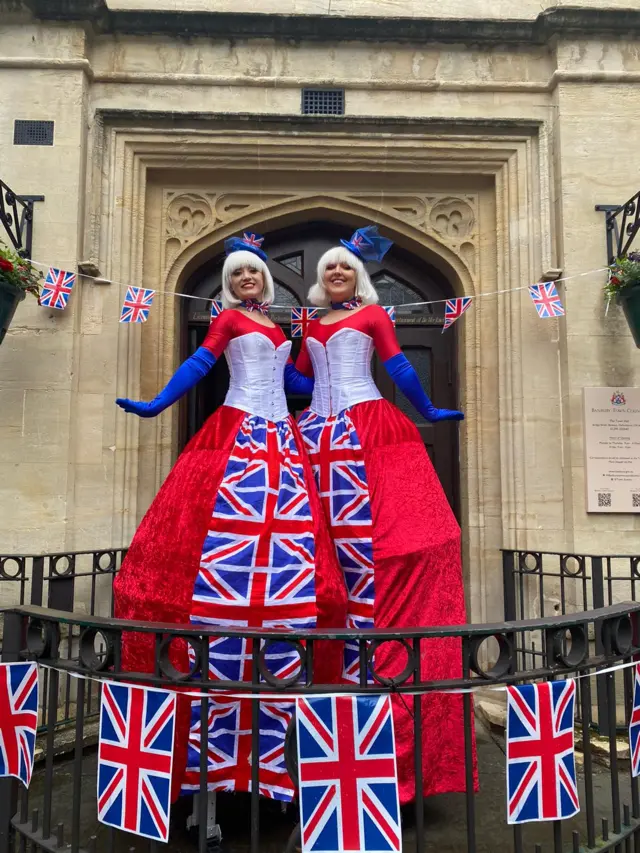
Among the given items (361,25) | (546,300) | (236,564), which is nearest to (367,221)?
(361,25)

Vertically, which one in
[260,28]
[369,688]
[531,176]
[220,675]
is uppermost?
[260,28]

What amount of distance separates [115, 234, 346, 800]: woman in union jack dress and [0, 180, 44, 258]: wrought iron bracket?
193 cm

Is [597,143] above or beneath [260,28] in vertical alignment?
beneath

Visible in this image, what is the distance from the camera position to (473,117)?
455 cm

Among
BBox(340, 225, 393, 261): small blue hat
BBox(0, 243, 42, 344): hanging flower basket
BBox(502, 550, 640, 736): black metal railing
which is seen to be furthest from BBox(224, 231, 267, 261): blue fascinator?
BBox(502, 550, 640, 736): black metal railing

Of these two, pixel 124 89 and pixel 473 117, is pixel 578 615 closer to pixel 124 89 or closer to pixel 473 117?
pixel 473 117

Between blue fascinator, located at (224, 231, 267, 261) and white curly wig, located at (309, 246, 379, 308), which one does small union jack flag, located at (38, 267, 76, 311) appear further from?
white curly wig, located at (309, 246, 379, 308)

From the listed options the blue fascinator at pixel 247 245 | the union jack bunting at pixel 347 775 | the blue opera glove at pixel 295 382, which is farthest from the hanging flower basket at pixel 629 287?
the union jack bunting at pixel 347 775

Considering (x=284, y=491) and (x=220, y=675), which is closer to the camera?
(x=220, y=675)

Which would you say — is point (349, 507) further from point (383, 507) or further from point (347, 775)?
point (347, 775)

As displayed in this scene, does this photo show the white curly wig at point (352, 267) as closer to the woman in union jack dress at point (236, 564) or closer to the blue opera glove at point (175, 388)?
the woman in union jack dress at point (236, 564)

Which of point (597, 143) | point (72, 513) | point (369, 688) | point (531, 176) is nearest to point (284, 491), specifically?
point (369, 688)

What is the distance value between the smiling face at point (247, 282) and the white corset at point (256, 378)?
9.8 inches

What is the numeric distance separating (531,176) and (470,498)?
93.1 inches
